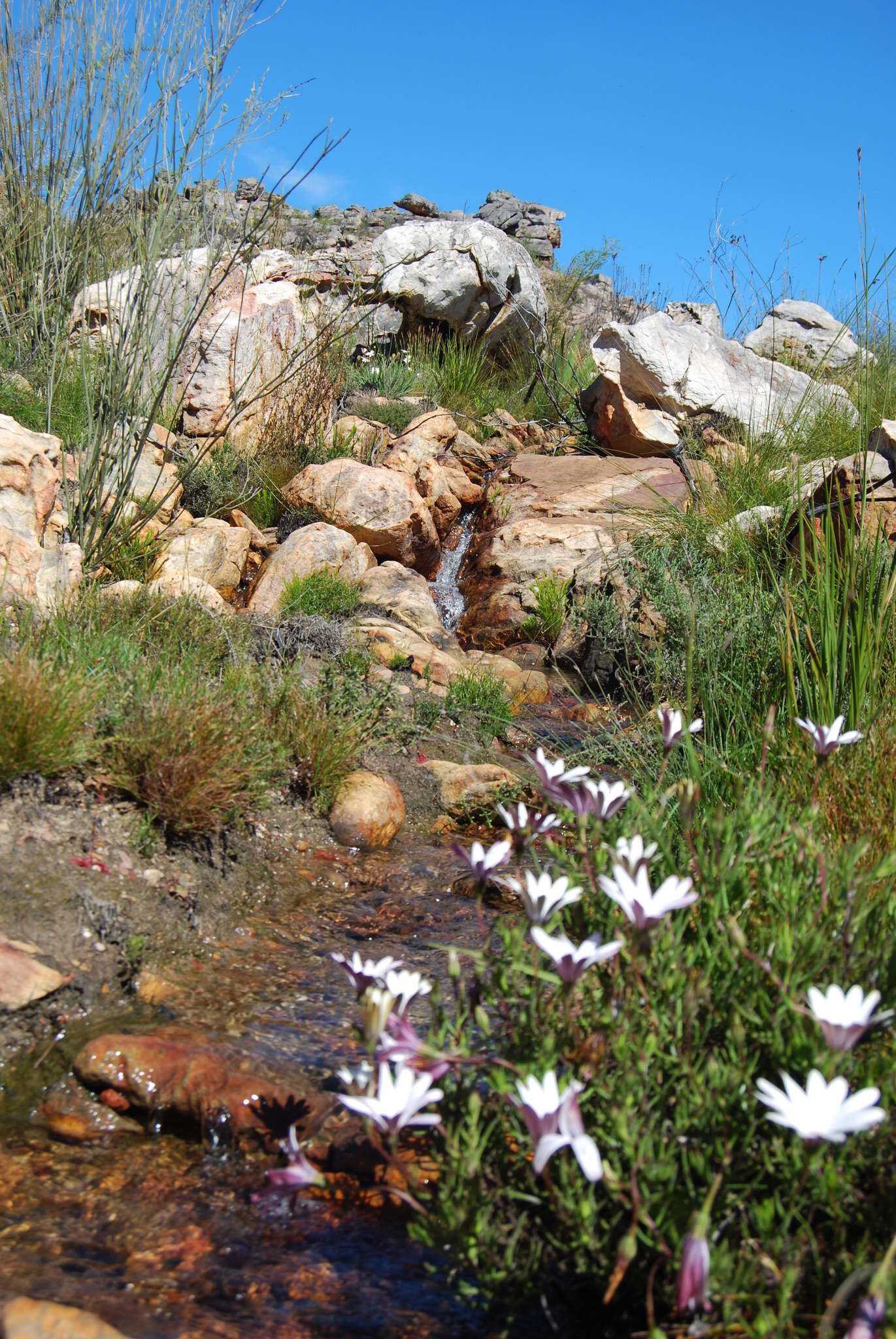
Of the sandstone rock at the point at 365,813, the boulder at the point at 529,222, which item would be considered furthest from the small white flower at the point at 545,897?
the boulder at the point at 529,222

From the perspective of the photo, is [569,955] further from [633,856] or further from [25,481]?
[25,481]

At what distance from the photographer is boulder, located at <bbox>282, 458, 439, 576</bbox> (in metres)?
8.11

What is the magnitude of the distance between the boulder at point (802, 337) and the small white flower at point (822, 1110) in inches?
476

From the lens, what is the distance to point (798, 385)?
10.6m

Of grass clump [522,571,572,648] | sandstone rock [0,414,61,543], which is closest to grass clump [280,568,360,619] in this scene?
grass clump [522,571,572,648]

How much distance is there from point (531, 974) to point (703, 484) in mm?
6811

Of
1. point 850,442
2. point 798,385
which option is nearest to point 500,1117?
point 850,442

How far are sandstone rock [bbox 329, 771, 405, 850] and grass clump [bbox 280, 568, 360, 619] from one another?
2.36 m

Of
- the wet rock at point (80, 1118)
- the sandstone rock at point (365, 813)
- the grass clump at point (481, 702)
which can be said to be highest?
the grass clump at point (481, 702)

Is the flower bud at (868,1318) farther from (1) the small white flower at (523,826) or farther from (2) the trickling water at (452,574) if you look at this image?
(2) the trickling water at (452,574)

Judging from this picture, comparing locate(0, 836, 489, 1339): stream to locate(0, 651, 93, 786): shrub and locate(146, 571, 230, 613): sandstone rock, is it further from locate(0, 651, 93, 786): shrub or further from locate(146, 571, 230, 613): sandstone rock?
locate(146, 571, 230, 613): sandstone rock

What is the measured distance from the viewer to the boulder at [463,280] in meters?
11.8

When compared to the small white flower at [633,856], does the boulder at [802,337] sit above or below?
above

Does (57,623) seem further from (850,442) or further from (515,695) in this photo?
(850,442)
